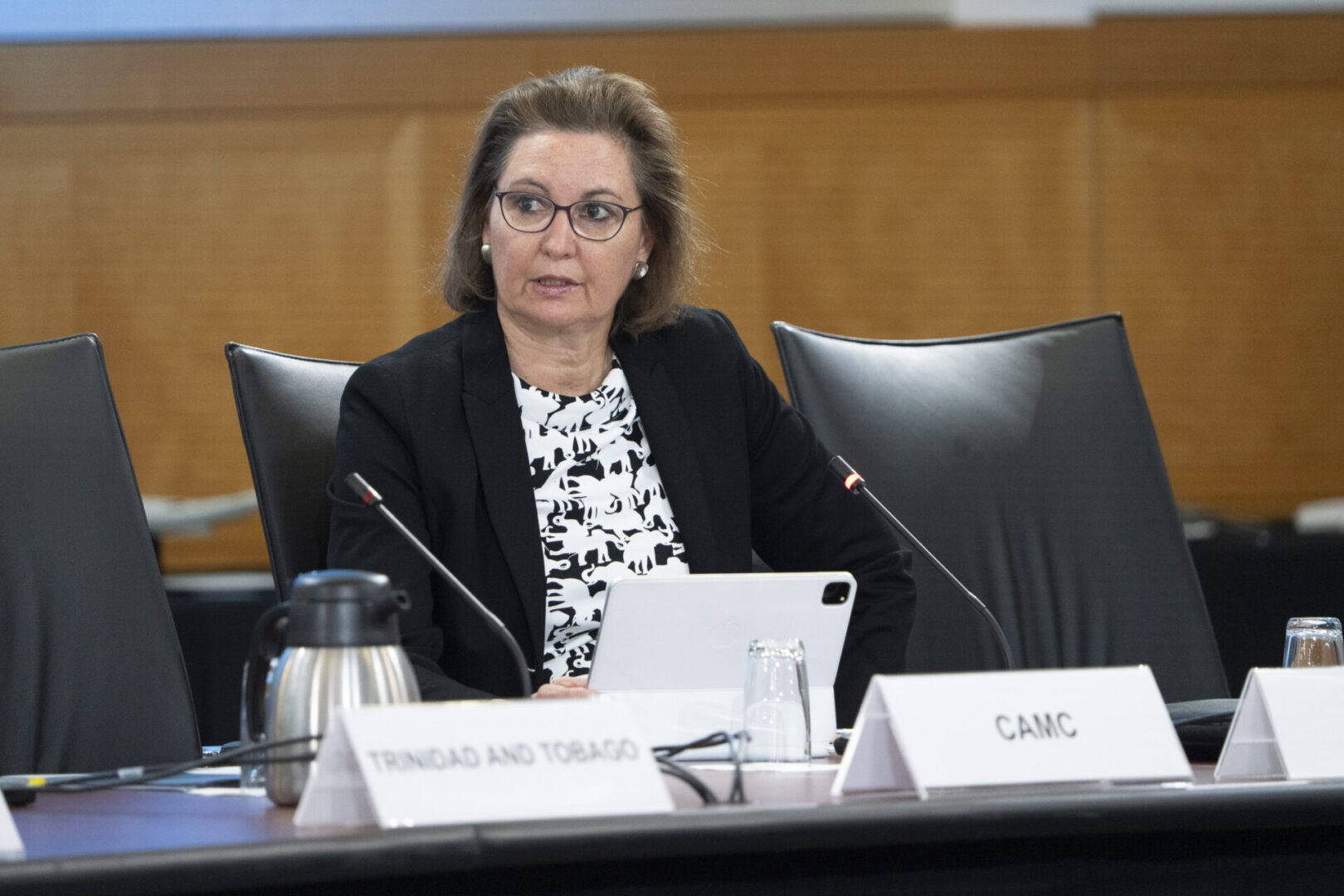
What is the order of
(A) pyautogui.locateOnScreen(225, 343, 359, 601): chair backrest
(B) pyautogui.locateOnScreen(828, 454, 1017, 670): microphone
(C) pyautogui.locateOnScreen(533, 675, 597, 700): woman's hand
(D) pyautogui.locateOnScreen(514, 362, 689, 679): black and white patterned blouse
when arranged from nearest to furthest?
(C) pyautogui.locateOnScreen(533, 675, 597, 700): woman's hand, (B) pyautogui.locateOnScreen(828, 454, 1017, 670): microphone, (A) pyautogui.locateOnScreen(225, 343, 359, 601): chair backrest, (D) pyautogui.locateOnScreen(514, 362, 689, 679): black and white patterned blouse

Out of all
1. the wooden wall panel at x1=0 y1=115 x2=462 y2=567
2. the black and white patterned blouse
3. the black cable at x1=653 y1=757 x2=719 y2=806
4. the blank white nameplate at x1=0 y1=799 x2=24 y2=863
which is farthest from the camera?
the wooden wall panel at x1=0 y1=115 x2=462 y2=567

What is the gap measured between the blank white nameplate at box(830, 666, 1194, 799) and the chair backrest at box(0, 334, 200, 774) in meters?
0.82

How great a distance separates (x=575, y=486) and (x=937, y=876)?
0.97 metres

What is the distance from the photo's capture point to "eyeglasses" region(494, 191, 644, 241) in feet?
5.97

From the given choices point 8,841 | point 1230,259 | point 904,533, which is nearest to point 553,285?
point 904,533

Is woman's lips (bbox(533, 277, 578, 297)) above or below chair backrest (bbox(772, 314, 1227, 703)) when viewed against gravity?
above

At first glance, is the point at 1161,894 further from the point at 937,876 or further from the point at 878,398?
the point at 878,398

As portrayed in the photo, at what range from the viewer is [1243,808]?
92 centimetres

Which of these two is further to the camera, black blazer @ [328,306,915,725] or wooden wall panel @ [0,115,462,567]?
wooden wall panel @ [0,115,462,567]

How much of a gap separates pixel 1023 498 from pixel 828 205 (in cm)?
249

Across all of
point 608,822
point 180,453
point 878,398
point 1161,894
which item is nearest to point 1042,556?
point 878,398

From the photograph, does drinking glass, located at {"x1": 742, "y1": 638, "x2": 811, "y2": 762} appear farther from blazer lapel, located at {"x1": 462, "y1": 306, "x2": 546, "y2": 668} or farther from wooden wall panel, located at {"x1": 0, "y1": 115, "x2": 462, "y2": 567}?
wooden wall panel, located at {"x1": 0, "y1": 115, "x2": 462, "y2": 567}

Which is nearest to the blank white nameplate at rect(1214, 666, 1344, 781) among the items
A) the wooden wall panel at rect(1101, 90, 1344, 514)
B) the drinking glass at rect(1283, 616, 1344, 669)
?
the drinking glass at rect(1283, 616, 1344, 669)

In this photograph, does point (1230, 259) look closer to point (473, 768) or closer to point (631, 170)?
point (631, 170)
